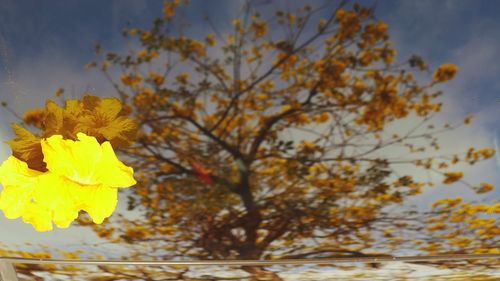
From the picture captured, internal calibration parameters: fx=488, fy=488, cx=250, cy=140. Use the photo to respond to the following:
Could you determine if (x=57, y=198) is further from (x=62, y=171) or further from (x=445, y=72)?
(x=445, y=72)

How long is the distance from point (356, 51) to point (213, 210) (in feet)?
3.45

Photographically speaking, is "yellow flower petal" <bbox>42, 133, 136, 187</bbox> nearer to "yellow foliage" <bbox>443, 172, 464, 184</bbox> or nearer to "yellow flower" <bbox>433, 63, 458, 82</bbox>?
"yellow flower" <bbox>433, 63, 458, 82</bbox>

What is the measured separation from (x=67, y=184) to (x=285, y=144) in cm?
177

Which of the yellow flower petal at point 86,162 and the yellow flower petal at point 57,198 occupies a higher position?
the yellow flower petal at point 86,162

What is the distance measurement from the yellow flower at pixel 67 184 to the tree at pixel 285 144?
118 cm

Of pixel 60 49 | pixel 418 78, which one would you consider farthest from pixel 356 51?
pixel 60 49

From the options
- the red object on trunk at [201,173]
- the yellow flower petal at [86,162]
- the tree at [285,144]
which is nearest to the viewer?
the yellow flower petal at [86,162]

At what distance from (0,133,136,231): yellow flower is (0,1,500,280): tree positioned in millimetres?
1178

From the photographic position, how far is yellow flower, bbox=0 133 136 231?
373 millimetres

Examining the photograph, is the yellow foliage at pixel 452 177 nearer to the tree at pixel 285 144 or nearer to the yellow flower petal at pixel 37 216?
the tree at pixel 285 144

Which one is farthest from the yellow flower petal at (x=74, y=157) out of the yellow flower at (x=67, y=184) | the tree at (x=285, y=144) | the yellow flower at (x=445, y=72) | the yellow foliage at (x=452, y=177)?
the yellow foliage at (x=452, y=177)

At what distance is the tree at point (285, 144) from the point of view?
184cm

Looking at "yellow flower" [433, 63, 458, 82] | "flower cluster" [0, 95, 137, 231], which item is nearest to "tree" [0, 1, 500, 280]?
"yellow flower" [433, 63, 458, 82]

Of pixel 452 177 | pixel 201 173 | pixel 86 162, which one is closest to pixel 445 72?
pixel 452 177
